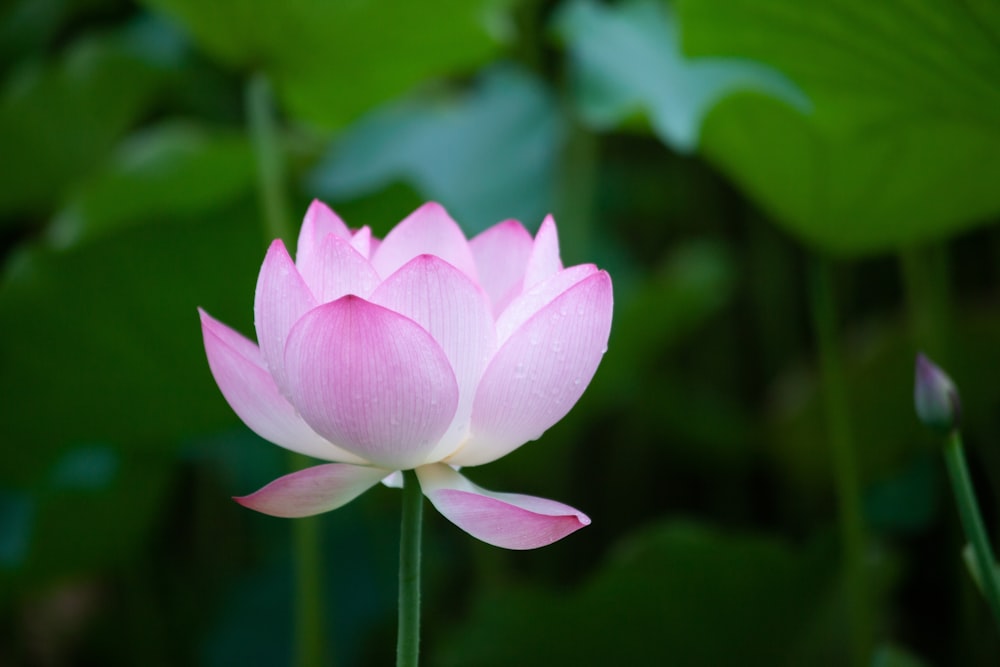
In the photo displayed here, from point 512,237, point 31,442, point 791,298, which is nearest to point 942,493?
point 791,298

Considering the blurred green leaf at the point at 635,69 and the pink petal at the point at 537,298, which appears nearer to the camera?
the pink petal at the point at 537,298

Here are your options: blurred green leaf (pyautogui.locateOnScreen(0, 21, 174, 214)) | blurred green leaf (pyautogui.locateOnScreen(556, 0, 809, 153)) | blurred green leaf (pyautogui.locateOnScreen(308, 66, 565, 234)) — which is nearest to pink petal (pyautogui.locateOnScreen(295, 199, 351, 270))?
blurred green leaf (pyautogui.locateOnScreen(556, 0, 809, 153))

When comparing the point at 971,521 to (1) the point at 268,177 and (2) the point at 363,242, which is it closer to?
(2) the point at 363,242

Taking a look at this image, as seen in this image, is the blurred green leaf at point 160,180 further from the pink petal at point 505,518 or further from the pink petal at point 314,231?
the pink petal at point 505,518

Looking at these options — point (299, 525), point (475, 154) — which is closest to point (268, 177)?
point (299, 525)

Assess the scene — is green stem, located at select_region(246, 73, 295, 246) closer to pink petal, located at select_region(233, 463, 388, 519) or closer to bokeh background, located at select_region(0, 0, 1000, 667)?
bokeh background, located at select_region(0, 0, 1000, 667)

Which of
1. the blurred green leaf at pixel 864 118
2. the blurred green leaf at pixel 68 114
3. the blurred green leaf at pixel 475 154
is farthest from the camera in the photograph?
the blurred green leaf at pixel 475 154

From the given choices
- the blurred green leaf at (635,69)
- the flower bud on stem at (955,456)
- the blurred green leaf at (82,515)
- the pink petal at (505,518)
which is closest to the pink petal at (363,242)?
the pink petal at (505,518)

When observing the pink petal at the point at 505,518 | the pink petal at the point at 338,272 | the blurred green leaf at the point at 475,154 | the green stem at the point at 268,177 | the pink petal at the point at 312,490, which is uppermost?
the blurred green leaf at the point at 475,154
